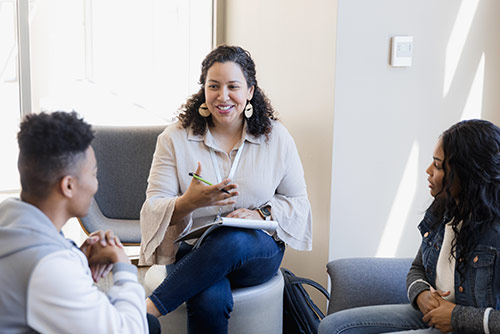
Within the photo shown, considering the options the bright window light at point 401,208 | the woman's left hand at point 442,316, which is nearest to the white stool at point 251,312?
the bright window light at point 401,208

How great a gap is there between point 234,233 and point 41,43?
92.2 inches

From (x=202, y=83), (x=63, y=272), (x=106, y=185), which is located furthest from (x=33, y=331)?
(x=106, y=185)

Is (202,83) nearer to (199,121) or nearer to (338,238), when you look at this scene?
(199,121)

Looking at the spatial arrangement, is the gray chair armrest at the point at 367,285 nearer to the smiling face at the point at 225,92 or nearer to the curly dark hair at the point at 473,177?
the curly dark hair at the point at 473,177

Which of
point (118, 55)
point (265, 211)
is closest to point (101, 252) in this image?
point (265, 211)

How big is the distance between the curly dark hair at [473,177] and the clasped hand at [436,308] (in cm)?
10

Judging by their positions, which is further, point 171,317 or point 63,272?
point 171,317

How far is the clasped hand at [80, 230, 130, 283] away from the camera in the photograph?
1595mm

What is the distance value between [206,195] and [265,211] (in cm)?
35

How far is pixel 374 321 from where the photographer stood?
1975mm

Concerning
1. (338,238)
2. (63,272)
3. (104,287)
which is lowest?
(104,287)

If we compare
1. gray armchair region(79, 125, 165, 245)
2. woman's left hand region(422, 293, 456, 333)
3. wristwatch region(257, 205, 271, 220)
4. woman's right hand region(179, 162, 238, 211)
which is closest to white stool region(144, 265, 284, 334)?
wristwatch region(257, 205, 271, 220)

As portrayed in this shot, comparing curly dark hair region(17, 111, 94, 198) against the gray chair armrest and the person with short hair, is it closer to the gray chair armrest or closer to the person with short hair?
the person with short hair

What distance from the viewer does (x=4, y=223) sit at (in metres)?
1.35
